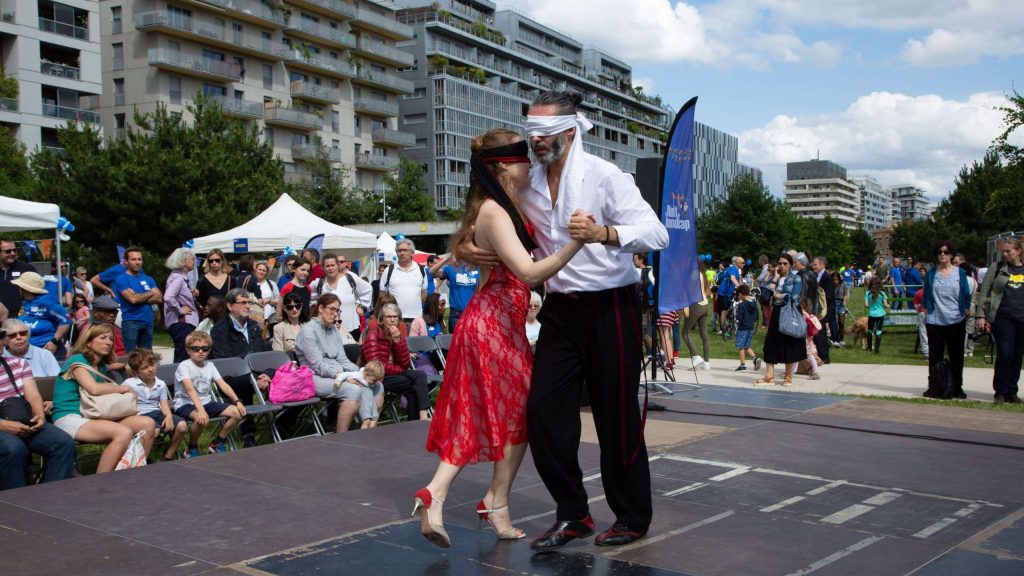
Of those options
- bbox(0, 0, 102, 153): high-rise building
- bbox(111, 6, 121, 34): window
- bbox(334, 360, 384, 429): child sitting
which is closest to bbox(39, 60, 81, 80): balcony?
bbox(0, 0, 102, 153): high-rise building

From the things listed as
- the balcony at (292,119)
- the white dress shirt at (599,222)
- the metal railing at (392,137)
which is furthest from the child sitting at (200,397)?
the metal railing at (392,137)

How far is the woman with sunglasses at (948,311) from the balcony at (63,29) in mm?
54941

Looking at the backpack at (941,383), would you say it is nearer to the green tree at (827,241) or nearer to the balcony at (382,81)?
the balcony at (382,81)

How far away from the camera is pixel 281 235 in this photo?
18.3 metres

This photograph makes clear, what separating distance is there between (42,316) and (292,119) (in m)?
56.8

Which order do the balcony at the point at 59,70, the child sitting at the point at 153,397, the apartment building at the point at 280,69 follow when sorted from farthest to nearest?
the apartment building at the point at 280,69
the balcony at the point at 59,70
the child sitting at the point at 153,397

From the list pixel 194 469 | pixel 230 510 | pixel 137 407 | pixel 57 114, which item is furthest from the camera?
pixel 57 114

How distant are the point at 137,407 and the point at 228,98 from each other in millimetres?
57775

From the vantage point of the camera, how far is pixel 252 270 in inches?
524

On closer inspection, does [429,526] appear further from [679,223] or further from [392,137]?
[392,137]

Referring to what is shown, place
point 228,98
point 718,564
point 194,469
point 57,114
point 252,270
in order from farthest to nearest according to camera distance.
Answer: point 228,98 → point 57,114 → point 252,270 → point 194,469 → point 718,564

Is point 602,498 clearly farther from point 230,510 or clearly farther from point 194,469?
point 194,469

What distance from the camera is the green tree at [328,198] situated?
5525 cm

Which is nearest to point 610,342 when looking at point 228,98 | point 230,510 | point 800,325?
point 230,510
